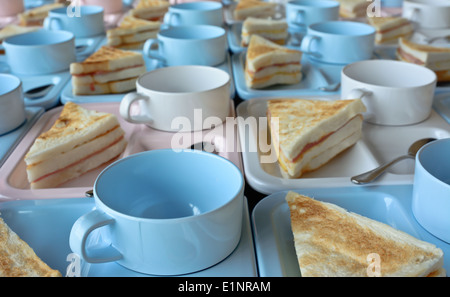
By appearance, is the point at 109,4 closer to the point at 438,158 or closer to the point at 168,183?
the point at 168,183

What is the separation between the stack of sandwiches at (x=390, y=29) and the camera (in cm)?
221

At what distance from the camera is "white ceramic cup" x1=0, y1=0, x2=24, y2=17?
110 inches

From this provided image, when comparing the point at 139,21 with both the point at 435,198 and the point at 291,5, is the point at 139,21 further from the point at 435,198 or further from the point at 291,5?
the point at 435,198

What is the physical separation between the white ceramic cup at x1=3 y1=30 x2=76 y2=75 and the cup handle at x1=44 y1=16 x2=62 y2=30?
334 mm

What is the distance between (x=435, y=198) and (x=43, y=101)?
122 centimetres

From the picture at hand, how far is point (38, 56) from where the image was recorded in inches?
69.1

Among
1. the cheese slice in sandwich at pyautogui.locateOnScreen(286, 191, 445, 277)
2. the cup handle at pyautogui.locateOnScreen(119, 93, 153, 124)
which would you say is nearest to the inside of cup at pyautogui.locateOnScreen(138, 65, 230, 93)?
the cup handle at pyautogui.locateOnScreen(119, 93, 153, 124)

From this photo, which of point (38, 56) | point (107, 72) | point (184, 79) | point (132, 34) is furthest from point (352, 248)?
point (132, 34)

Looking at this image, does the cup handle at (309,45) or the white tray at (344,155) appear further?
the cup handle at (309,45)

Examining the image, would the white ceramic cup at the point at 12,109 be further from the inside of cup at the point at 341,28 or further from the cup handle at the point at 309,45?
the inside of cup at the point at 341,28

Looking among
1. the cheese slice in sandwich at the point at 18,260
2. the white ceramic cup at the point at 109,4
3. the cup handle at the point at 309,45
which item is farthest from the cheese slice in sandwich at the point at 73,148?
the white ceramic cup at the point at 109,4

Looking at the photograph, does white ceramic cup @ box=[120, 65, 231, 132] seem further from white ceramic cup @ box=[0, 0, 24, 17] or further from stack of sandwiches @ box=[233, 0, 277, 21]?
white ceramic cup @ box=[0, 0, 24, 17]

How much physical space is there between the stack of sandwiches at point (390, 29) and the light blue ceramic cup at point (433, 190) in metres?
1.44

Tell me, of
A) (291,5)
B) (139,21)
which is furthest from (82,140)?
(291,5)
